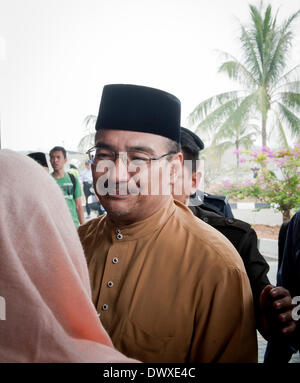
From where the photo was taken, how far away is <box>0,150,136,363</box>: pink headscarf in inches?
23.2

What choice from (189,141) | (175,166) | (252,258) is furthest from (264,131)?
(175,166)

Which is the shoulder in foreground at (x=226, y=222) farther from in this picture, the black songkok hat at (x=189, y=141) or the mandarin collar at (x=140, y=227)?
the mandarin collar at (x=140, y=227)

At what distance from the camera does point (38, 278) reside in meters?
0.62

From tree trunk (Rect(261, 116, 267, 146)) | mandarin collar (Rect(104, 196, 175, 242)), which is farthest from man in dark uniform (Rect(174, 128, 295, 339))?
tree trunk (Rect(261, 116, 267, 146))

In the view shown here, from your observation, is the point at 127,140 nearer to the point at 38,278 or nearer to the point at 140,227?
the point at 140,227

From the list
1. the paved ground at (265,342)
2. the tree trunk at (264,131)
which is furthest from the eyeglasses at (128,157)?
the tree trunk at (264,131)

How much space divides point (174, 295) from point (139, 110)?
2.20 ft

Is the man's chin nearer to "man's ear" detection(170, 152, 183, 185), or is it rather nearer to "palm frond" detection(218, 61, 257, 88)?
"man's ear" detection(170, 152, 183, 185)

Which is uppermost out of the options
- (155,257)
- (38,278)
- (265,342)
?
(38,278)

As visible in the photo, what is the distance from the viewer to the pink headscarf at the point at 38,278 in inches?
23.2

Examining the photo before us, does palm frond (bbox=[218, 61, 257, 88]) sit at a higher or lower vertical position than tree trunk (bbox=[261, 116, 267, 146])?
higher

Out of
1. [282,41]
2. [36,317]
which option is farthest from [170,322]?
[282,41]

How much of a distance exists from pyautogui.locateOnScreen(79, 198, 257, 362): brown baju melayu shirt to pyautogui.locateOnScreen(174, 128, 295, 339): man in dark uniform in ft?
0.21

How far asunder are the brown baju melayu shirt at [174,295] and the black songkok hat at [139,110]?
0.32 meters
